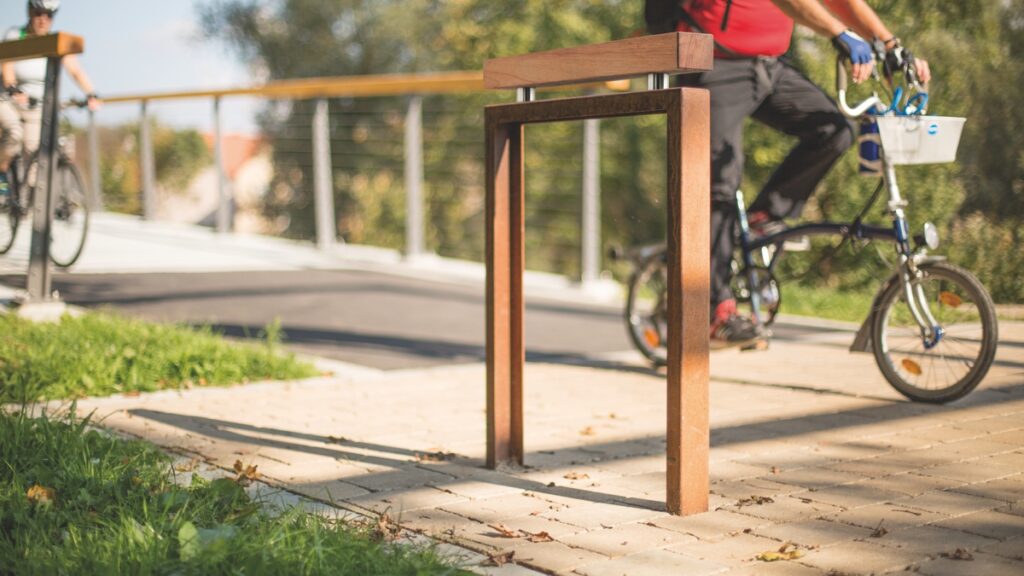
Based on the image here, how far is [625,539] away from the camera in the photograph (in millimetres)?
2480

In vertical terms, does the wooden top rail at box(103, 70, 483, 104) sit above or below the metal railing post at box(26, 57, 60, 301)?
above

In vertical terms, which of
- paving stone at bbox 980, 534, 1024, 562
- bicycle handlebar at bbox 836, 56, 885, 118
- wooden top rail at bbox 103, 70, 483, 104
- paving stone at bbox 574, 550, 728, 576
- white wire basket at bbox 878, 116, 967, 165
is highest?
wooden top rail at bbox 103, 70, 483, 104

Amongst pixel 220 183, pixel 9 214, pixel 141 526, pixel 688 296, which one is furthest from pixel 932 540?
pixel 220 183

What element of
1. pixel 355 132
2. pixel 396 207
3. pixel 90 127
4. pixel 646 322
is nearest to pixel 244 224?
pixel 355 132

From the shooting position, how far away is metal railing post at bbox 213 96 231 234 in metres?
10.7

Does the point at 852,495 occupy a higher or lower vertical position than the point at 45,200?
lower

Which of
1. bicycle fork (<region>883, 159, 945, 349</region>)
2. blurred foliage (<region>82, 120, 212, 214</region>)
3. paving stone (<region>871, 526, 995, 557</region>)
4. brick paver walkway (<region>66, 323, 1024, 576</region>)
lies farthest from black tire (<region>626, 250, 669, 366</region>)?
blurred foliage (<region>82, 120, 212, 214</region>)

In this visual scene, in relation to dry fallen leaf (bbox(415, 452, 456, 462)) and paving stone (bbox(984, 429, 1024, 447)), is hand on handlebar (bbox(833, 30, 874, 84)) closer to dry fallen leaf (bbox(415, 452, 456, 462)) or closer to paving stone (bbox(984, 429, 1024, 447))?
paving stone (bbox(984, 429, 1024, 447))

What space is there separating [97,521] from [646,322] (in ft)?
10.5

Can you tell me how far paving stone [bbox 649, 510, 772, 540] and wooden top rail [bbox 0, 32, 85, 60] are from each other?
3.86 meters

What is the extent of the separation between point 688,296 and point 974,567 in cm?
84

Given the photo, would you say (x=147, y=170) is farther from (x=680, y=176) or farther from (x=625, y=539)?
(x=625, y=539)

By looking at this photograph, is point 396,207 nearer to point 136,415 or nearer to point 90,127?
point 90,127

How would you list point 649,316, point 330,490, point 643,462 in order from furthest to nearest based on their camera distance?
point 649,316 < point 643,462 < point 330,490
